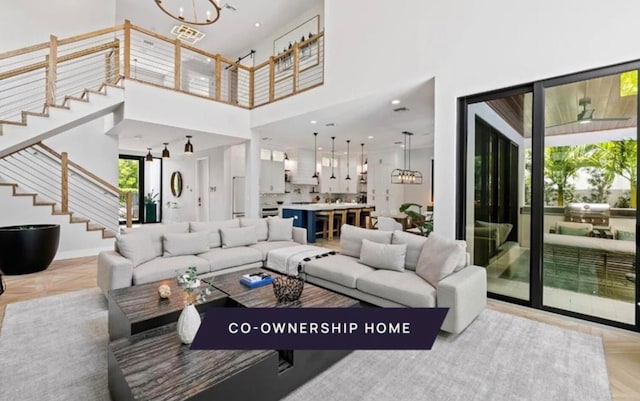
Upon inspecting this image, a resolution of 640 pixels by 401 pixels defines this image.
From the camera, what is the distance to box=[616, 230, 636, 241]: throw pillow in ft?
9.62

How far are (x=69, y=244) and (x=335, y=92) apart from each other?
5.76 meters

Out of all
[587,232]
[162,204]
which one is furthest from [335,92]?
[162,204]

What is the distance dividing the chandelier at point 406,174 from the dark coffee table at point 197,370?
5955mm

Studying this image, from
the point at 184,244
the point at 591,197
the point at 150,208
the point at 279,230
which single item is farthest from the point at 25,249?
the point at 591,197

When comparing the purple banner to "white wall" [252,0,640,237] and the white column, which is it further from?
the white column

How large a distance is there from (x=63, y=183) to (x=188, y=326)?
5.77m

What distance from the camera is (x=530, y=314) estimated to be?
3229mm

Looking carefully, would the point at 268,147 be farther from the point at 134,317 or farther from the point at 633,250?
the point at 633,250

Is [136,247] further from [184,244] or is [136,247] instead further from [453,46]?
[453,46]

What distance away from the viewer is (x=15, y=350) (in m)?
2.42

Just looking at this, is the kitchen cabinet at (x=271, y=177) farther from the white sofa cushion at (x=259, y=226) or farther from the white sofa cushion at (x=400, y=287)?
the white sofa cushion at (x=400, y=287)

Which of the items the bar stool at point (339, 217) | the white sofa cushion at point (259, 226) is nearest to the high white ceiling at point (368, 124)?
the bar stool at point (339, 217)

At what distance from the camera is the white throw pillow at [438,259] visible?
2.89 m

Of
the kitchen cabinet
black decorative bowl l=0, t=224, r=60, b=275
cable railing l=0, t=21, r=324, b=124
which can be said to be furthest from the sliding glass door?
the kitchen cabinet
